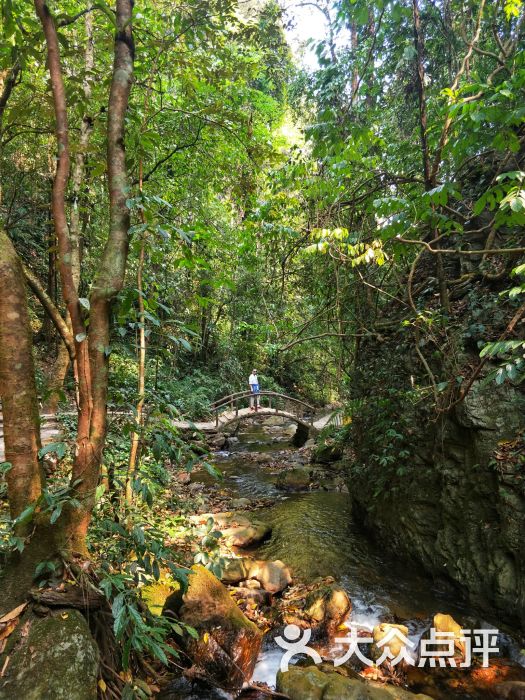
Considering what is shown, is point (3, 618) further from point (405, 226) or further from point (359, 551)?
point (359, 551)

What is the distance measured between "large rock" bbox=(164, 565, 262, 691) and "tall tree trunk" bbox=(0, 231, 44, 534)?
1.72 meters

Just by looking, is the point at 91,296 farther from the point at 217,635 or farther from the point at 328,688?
the point at 328,688

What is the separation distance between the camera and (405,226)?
12.2 feet

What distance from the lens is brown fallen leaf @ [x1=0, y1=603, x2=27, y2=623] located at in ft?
6.30

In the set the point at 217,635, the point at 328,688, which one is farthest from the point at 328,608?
the point at 217,635

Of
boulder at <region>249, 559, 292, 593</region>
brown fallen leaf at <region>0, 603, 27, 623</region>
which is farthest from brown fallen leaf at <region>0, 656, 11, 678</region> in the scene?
boulder at <region>249, 559, 292, 593</region>

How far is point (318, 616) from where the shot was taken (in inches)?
161

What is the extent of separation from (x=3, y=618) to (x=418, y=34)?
5.54 meters

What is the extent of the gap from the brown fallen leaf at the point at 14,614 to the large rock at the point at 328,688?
2127mm

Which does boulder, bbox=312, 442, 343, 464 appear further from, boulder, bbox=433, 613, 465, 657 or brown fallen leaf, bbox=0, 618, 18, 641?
brown fallen leaf, bbox=0, 618, 18, 641

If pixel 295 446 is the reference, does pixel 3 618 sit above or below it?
above

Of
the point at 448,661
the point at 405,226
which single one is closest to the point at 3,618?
the point at 448,661

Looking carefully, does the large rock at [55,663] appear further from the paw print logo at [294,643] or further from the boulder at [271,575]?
the boulder at [271,575]

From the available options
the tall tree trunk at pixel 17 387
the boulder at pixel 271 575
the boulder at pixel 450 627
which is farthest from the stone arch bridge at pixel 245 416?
the tall tree trunk at pixel 17 387
